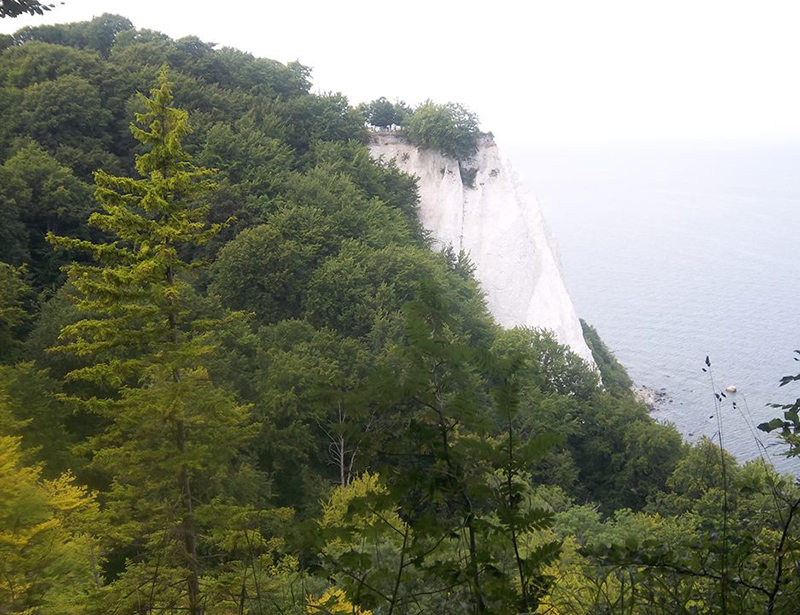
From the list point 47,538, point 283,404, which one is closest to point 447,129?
point 283,404

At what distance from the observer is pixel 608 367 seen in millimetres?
38938

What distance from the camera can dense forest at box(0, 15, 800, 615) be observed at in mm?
2482

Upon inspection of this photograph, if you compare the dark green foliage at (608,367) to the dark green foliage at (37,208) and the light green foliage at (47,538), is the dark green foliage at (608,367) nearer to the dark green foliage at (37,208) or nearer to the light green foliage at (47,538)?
the dark green foliage at (37,208)

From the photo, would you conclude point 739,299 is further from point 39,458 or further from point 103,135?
point 39,458

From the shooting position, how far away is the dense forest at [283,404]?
97.7 inches

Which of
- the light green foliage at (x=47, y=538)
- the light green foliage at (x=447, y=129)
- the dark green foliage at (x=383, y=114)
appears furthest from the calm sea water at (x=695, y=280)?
the dark green foliage at (x=383, y=114)

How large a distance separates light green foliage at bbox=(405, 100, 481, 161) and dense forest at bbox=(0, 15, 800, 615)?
20cm

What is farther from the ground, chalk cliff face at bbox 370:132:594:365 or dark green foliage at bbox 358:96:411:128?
dark green foliage at bbox 358:96:411:128

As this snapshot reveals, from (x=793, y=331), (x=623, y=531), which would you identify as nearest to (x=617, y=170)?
(x=793, y=331)

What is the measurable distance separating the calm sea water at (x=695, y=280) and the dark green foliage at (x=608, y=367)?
2.57 metres

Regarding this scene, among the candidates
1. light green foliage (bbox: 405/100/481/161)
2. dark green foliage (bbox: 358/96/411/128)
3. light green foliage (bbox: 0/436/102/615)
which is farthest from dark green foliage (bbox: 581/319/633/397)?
light green foliage (bbox: 0/436/102/615)

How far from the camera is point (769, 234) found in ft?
229

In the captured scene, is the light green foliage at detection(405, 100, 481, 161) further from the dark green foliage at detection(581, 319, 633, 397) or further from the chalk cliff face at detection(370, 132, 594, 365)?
the dark green foliage at detection(581, 319, 633, 397)

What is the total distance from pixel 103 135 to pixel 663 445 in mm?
27243
